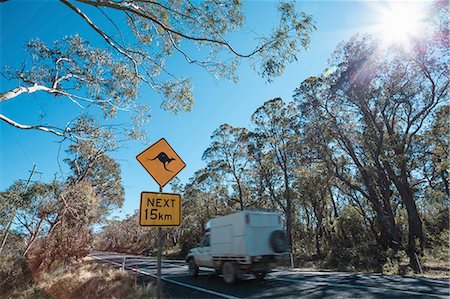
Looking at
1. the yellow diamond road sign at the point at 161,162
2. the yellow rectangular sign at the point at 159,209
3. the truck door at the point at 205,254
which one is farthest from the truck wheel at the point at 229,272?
the yellow diamond road sign at the point at 161,162

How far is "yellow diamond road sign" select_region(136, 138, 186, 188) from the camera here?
4645mm

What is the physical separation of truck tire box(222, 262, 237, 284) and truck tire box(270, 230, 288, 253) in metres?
1.77

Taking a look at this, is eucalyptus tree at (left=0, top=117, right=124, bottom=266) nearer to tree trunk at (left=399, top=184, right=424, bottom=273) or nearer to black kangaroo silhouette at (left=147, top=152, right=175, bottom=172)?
black kangaroo silhouette at (left=147, top=152, right=175, bottom=172)

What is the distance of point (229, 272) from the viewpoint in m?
10.1

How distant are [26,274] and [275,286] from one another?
33.3 ft

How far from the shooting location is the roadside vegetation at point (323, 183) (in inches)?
451

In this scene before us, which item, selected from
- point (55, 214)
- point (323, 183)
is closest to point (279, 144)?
point (323, 183)

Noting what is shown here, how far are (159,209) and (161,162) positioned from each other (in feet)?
Result: 2.83

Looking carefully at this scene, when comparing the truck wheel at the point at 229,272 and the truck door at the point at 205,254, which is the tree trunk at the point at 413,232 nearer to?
the truck wheel at the point at 229,272

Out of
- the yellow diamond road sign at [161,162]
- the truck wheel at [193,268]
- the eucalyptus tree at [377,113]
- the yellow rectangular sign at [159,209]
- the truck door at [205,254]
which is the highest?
the eucalyptus tree at [377,113]

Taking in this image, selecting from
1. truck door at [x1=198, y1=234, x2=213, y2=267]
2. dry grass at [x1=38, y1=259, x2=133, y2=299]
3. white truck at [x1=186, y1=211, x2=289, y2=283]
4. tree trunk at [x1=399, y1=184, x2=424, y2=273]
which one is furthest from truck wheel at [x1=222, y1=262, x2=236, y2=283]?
tree trunk at [x1=399, y1=184, x2=424, y2=273]

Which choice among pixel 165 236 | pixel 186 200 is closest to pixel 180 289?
pixel 186 200

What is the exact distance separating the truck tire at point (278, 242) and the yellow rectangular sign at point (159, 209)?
6666mm

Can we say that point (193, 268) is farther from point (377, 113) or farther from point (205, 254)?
point (377, 113)
